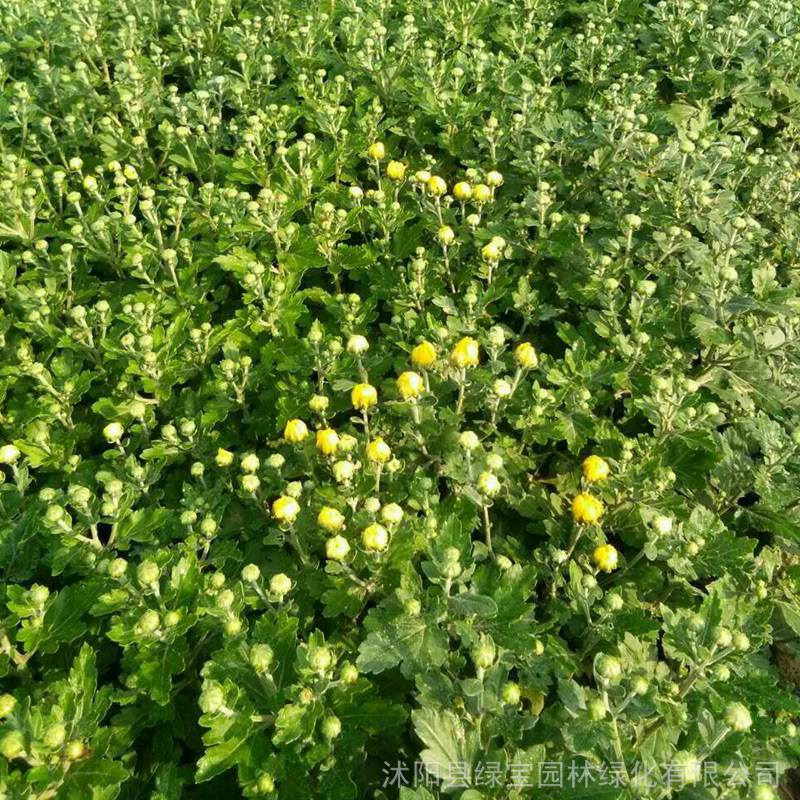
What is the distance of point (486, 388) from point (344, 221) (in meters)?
1.75

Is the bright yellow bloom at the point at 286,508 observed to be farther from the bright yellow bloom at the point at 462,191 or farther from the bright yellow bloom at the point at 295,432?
the bright yellow bloom at the point at 462,191

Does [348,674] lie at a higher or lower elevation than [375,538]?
lower

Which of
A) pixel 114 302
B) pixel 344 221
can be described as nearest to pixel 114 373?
pixel 114 302

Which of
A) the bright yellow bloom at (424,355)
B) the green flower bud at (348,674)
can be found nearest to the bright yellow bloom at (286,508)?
the green flower bud at (348,674)

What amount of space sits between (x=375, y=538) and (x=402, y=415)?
1.11 metres

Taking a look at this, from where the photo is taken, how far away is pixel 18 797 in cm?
230

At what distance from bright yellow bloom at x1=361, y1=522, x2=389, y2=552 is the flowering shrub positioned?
1cm

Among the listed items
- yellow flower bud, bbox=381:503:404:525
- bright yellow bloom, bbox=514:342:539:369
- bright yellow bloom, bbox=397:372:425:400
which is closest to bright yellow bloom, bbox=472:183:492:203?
bright yellow bloom, bbox=514:342:539:369

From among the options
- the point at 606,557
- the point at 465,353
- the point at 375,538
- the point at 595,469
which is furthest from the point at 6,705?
the point at 595,469

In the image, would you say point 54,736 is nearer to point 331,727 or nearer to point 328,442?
point 331,727

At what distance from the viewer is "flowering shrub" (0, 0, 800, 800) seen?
2486 mm

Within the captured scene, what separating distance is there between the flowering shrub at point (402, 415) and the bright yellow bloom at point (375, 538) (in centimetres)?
1

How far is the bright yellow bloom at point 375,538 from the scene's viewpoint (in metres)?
2.61

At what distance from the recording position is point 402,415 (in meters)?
3.61
